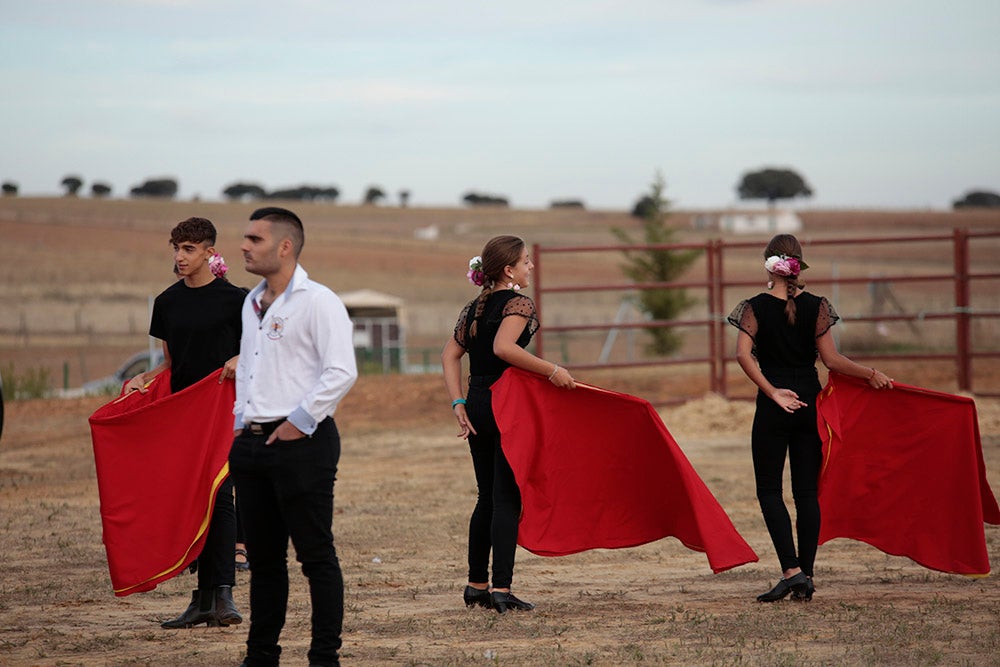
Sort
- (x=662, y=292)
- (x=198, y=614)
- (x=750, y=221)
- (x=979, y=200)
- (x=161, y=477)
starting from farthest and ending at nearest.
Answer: (x=979, y=200), (x=750, y=221), (x=662, y=292), (x=161, y=477), (x=198, y=614)

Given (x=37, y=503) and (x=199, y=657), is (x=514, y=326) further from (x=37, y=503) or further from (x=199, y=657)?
(x=37, y=503)

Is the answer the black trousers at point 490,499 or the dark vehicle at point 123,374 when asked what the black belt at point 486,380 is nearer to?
the black trousers at point 490,499

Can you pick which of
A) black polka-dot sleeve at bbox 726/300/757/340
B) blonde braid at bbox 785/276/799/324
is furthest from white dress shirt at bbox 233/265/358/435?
blonde braid at bbox 785/276/799/324

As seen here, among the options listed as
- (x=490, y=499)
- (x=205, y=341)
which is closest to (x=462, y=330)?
(x=490, y=499)

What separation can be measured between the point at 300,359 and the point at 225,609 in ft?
6.22

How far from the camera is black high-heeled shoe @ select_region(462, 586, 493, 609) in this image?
6.21 meters

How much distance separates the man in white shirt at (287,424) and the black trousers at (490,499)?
58.3 inches

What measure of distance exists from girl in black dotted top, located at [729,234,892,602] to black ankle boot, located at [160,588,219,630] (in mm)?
2610

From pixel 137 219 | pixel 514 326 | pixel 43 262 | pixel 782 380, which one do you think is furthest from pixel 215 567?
pixel 137 219

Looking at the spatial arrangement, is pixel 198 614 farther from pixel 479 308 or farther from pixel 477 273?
pixel 477 273

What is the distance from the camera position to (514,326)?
19.6ft

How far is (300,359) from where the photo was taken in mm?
4613

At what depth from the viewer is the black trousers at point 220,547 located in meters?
6.01

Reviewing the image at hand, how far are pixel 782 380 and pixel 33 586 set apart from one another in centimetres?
407
